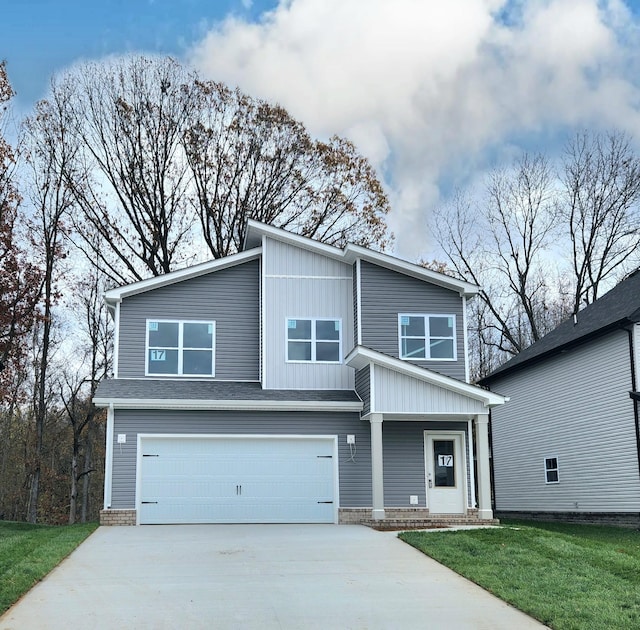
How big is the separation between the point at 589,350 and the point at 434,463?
5235mm

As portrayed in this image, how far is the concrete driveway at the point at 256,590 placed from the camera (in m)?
8.58

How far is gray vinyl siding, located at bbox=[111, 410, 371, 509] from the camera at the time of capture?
62.1ft

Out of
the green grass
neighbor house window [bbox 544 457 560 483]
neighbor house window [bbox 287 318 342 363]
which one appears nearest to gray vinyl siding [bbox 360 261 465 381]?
neighbor house window [bbox 287 318 342 363]

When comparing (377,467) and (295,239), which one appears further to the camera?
(295,239)

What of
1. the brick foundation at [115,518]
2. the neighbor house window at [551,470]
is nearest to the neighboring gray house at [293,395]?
the brick foundation at [115,518]

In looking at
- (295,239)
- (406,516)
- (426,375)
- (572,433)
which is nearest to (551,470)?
(572,433)

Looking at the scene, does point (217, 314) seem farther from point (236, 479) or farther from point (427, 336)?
point (427, 336)

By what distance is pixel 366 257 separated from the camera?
20.8 meters

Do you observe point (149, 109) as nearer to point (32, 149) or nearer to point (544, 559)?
point (32, 149)

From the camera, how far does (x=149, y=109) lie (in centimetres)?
2977

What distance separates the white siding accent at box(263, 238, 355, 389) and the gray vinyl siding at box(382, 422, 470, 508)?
1710 mm

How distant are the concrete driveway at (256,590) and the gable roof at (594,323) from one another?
8.80 m

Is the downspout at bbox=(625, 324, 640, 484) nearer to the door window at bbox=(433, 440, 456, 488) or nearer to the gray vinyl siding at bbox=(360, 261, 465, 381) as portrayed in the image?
the gray vinyl siding at bbox=(360, 261, 465, 381)

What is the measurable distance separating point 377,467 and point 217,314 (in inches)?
226
